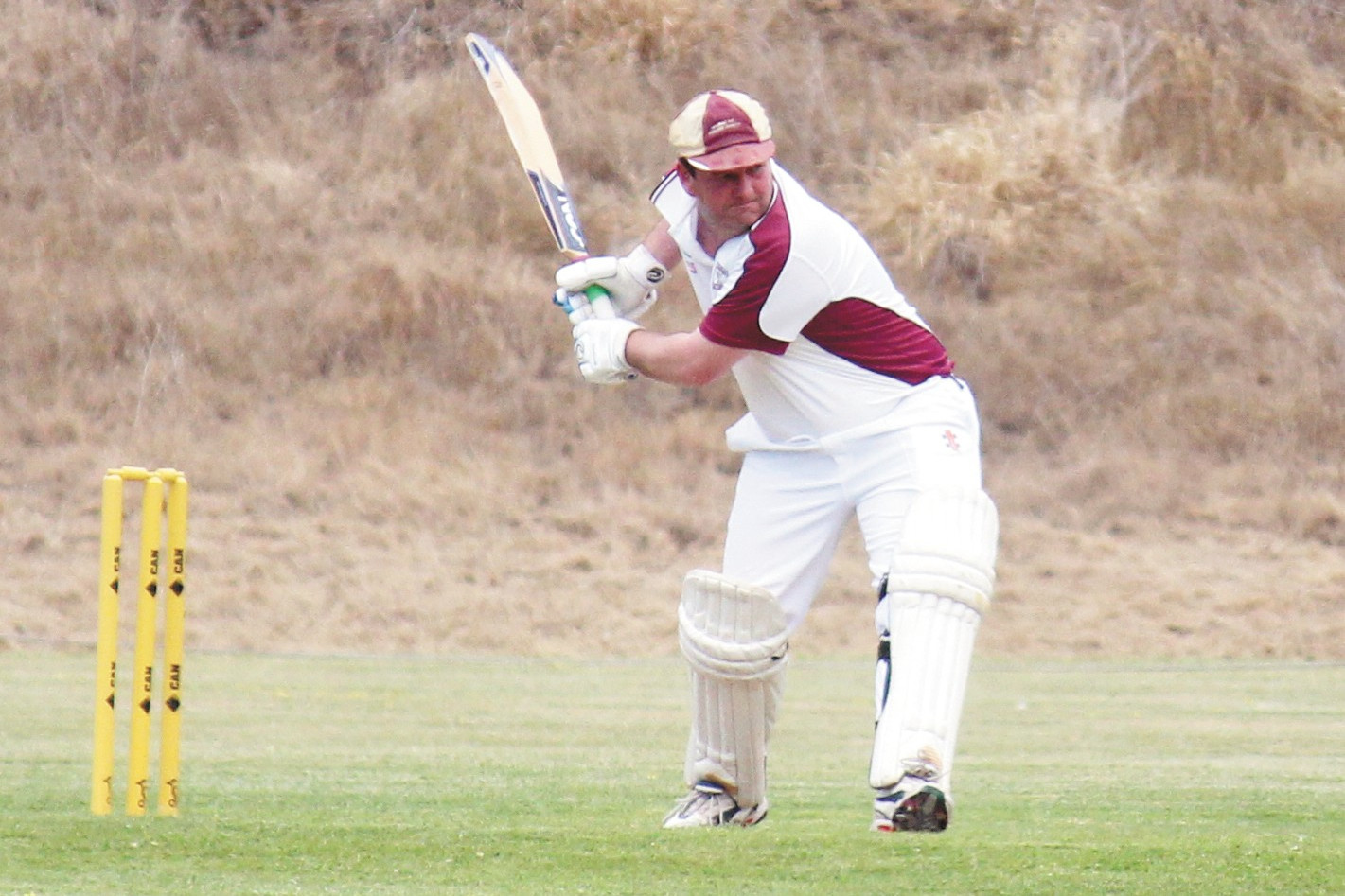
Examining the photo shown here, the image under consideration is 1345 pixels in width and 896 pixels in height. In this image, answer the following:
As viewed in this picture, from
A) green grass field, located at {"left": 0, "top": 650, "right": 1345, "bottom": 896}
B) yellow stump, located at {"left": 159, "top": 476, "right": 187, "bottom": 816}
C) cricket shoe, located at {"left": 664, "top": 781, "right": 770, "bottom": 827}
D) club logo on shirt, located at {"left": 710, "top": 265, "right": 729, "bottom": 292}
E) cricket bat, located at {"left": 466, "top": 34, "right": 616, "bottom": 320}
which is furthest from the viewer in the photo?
cricket bat, located at {"left": 466, "top": 34, "right": 616, "bottom": 320}

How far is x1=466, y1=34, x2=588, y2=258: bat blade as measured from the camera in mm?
5074

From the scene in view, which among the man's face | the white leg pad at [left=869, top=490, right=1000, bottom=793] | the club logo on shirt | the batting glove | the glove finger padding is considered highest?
the man's face

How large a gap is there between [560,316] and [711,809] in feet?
37.1

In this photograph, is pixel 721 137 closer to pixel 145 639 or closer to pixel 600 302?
pixel 600 302

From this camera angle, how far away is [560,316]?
1569 cm

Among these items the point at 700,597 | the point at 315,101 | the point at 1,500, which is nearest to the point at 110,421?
the point at 1,500

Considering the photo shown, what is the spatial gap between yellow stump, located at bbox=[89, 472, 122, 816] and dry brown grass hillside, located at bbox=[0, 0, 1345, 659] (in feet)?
26.6

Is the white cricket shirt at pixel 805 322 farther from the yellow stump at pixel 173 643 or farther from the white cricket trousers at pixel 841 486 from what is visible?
the yellow stump at pixel 173 643

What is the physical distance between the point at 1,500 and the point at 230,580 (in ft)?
6.26

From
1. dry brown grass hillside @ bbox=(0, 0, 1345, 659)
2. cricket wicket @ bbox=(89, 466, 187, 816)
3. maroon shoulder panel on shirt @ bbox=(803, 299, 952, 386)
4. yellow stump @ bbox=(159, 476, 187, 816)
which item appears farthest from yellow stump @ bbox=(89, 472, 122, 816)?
dry brown grass hillside @ bbox=(0, 0, 1345, 659)

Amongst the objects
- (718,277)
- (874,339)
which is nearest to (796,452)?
(874,339)

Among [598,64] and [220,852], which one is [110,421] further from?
[220,852]

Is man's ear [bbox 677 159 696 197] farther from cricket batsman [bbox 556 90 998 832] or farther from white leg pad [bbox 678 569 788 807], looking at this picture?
white leg pad [bbox 678 569 788 807]

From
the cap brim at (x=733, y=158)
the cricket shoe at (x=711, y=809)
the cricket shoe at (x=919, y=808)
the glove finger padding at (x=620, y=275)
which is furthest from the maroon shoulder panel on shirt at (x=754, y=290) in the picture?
the cricket shoe at (x=711, y=809)
